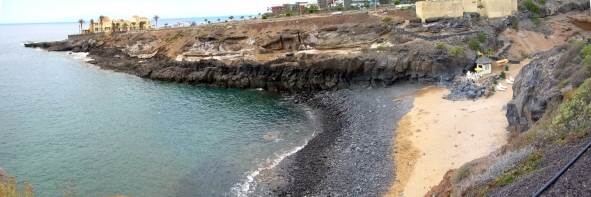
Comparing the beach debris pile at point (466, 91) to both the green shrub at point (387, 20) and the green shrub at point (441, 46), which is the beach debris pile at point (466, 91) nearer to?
the green shrub at point (441, 46)

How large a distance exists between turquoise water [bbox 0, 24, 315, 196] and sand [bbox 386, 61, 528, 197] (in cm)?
854

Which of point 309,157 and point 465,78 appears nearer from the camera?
point 309,157

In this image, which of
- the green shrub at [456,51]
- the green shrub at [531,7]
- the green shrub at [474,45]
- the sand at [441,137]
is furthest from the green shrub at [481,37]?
the sand at [441,137]

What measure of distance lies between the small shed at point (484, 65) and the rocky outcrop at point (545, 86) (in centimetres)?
2010

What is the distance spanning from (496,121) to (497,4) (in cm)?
4057

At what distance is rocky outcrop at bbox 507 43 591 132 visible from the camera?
2253 cm

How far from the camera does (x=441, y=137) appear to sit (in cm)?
3169

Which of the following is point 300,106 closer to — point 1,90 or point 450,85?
point 450,85

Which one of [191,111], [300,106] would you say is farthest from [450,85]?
[191,111]

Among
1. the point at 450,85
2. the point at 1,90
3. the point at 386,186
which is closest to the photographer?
the point at 386,186

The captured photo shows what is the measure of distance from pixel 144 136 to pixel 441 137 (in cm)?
2314

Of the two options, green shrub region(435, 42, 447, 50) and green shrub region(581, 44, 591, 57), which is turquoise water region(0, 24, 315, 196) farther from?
green shrub region(581, 44, 591, 57)

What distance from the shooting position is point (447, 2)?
66.8m

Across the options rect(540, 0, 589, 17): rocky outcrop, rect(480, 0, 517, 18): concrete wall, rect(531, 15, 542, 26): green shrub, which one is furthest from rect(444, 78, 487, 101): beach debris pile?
rect(540, 0, 589, 17): rocky outcrop
